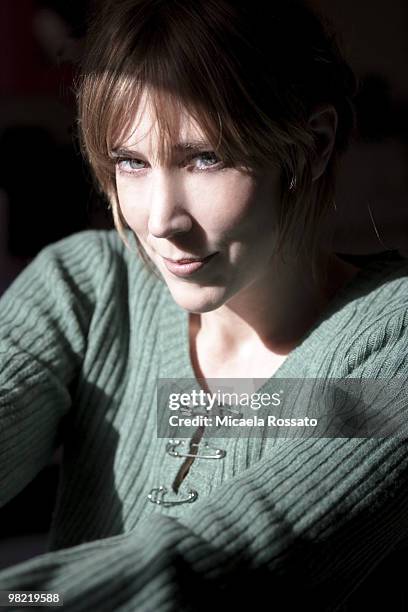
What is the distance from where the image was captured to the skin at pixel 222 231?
1074mm

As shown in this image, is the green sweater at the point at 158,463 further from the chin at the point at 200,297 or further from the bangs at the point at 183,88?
the bangs at the point at 183,88

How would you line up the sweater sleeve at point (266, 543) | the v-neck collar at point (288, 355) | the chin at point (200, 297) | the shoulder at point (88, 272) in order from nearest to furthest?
the sweater sleeve at point (266, 543) → the chin at point (200, 297) → the v-neck collar at point (288, 355) → the shoulder at point (88, 272)

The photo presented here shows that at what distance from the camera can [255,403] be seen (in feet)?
4.04

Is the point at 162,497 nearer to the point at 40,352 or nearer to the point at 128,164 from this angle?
the point at 40,352

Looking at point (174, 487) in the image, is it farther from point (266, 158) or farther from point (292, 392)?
point (266, 158)

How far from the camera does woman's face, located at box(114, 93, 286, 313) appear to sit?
1.07m

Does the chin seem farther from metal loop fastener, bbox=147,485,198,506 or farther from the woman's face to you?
metal loop fastener, bbox=147,485,198,506

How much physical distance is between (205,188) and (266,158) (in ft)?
0.31

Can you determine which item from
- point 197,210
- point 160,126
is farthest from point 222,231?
point 160,126

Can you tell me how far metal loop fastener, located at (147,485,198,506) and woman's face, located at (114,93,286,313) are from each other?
261mm

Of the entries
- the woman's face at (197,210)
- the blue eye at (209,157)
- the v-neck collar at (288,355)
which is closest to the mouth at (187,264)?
the woman's face at (197,210)

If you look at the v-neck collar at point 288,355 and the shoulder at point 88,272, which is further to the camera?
the shoulder at point 88,272

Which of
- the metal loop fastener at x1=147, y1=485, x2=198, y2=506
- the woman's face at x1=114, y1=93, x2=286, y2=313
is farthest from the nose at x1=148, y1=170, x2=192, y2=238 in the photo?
the metal loop fastener at x1=147, y1=485, x2=198, y2=506

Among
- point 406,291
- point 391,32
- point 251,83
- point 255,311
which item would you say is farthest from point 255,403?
point 391,32
